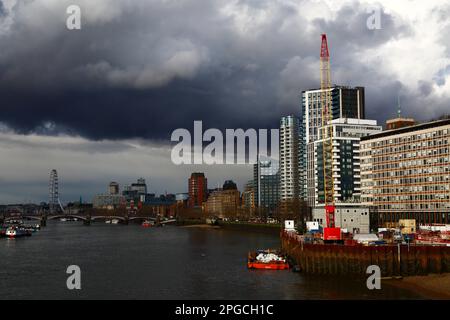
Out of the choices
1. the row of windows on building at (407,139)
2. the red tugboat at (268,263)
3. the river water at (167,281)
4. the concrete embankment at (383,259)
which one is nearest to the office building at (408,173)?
the row of windows on building at (407,139)

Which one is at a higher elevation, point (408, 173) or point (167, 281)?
point (408, 173)

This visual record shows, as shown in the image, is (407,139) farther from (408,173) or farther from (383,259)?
(383,259)

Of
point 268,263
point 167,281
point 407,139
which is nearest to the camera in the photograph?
point 167,281

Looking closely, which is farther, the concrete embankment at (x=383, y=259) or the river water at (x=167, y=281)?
the concrete embankment at (x=383, y=259)

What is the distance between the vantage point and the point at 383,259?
8038 cm

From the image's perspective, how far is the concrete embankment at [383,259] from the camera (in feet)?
259

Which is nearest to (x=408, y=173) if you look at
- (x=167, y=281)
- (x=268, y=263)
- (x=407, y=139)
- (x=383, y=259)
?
(x=407, y=139)

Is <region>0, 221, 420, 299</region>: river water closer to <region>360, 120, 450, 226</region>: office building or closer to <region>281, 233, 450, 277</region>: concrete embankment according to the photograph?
<region>281, 233, 450, 277</region>: concrete embankment

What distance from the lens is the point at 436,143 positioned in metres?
160

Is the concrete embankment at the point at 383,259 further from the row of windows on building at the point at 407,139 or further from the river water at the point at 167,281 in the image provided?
the row of windows on building at the point at 407,139

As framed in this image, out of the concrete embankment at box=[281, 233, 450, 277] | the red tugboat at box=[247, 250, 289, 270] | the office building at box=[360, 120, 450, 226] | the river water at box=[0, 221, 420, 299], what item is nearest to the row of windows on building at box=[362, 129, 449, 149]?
the office building at box=[360, 120, 450, 226]

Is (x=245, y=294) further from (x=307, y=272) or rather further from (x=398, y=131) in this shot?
(x=398, y=131)

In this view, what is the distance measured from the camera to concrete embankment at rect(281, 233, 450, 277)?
79.1 metres
